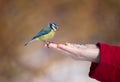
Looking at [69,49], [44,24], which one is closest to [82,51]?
[69,49]

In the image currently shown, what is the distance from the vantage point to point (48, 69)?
134 cm

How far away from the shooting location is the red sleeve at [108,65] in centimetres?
54

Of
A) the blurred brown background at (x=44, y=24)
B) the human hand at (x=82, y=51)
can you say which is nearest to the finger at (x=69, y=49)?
the human hand at (x=82, y=51)

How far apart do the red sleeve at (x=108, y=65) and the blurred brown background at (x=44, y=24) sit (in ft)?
2.49

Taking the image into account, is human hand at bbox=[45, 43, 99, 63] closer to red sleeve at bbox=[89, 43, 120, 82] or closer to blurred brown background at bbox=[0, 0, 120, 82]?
red sleeve at bbox=[89, 43, 120, 82]

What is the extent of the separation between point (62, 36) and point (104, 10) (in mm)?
241

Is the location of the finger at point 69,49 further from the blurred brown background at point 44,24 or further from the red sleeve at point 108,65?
the blurred brown background at point 44,24

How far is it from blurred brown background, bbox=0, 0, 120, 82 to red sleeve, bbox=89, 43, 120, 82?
29.8 inches

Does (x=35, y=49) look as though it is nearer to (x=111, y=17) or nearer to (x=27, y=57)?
(x=27, y=57)

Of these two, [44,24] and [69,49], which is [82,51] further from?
[44,24]

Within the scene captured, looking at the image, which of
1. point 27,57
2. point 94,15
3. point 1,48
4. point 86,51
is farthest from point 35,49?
point 86,51

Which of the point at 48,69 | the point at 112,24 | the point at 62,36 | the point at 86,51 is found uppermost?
the point at 112,24

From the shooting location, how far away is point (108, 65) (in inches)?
21.4

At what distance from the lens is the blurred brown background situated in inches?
52.1
